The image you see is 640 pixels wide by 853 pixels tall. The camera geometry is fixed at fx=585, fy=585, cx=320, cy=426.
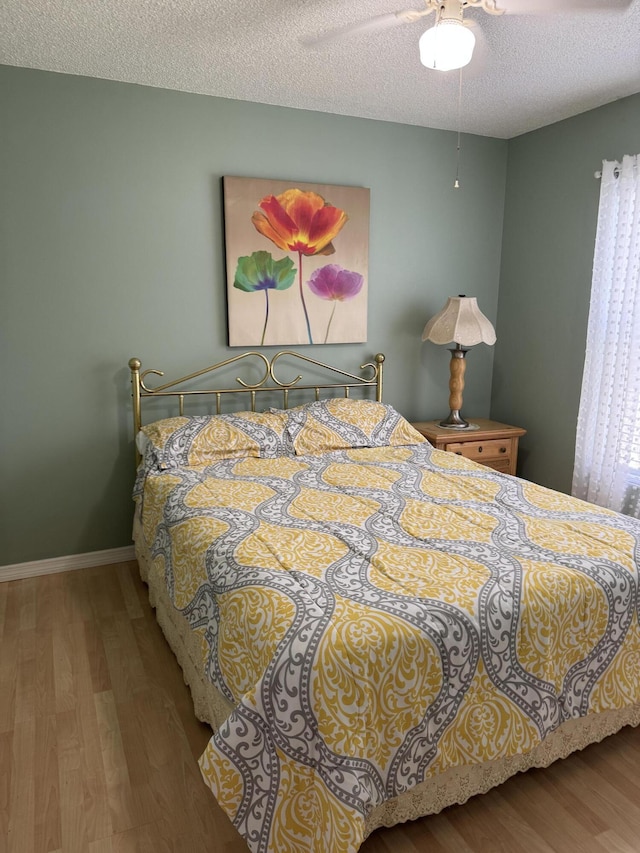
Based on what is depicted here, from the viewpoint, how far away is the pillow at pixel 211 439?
9.50ft

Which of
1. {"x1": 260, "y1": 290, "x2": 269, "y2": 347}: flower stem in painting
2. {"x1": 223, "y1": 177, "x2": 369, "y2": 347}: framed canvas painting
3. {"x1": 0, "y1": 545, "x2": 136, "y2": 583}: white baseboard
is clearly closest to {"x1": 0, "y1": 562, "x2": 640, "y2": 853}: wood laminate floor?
{"x1": 0, "y1": 545, "x2": 136, "y2": 583}: white baseboard

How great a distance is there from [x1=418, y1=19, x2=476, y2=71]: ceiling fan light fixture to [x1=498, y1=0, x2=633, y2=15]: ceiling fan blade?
263 mm

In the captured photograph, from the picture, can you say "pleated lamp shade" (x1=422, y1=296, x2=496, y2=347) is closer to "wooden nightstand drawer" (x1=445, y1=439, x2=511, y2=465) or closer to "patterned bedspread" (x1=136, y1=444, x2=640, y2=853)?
"wooden nightstand drawer" (x1=445, y1=439, x2=511, y2=465)

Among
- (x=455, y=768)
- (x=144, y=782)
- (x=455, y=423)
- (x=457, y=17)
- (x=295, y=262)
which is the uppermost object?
(x=457, y=17)

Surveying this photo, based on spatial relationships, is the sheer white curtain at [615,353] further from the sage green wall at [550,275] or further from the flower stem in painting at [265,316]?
the flower stem in painting at [265,316]

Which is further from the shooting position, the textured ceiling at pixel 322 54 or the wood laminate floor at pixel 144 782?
the textured ceiling at pixel 322 54

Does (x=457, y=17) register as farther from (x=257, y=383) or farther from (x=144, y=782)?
(x=144, y=782)

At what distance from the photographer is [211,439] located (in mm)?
2984

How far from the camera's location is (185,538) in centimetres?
214

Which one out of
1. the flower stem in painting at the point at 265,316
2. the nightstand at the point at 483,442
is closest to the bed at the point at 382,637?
the nightstand at the point at 483,442

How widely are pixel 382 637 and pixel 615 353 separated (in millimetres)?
2556

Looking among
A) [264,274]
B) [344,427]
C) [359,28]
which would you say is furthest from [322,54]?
[344,427]

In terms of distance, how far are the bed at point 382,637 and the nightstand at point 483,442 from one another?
3.27 ft

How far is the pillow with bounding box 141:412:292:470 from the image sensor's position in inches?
114
